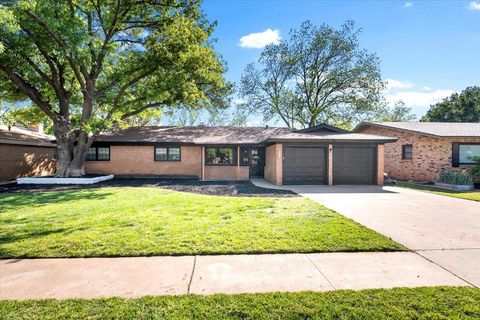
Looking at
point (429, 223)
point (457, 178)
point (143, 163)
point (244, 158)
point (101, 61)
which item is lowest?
point (429, 223)

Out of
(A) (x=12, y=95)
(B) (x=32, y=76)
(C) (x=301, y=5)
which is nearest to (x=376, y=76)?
(C) (x=301, y=5)

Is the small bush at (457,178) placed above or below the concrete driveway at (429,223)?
above

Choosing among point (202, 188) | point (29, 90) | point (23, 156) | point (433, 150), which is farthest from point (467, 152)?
point (23, 156)

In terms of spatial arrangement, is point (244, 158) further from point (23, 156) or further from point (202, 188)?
point (23, 156)

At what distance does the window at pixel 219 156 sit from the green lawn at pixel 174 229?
944cm

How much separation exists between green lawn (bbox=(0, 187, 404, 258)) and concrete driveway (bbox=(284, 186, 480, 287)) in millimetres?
634

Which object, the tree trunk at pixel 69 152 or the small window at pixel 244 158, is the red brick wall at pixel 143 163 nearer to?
the tree trunk at pixel 69 152

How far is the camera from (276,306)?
287 centimetres

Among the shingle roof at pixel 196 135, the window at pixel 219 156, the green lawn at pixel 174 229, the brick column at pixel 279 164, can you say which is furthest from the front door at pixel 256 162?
the green lawn at pixel 174 229

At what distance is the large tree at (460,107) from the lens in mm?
38344

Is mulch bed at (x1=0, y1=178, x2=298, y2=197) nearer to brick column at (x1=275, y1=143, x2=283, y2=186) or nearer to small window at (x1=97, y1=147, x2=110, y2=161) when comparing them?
brick column at (x1=275, y1=143, x2=283, y2=186)

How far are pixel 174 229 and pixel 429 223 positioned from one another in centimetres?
658

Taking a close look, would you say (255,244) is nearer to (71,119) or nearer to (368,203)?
(368,203)

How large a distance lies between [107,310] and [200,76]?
16.1m
